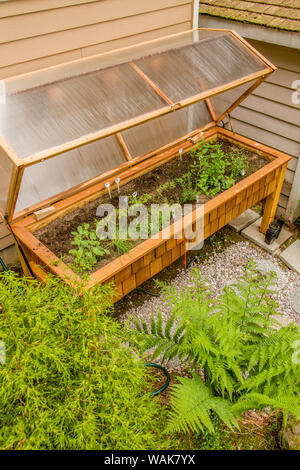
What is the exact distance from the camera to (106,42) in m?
3.15

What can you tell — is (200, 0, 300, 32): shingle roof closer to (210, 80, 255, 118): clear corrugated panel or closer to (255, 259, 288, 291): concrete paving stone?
(210, 80, 255, 118): clear corrugated panel

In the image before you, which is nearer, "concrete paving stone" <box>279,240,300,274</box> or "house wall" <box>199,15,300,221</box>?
"house wall" <box>199,15,300,221</box>

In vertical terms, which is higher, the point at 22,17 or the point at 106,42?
the point at 22,17

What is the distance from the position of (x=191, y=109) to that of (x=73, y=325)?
9.25ft

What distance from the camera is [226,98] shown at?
361cm

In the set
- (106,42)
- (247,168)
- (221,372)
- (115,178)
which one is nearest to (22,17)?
(106,42)

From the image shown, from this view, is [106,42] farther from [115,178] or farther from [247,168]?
[247,168]

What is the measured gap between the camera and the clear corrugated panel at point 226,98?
11.2 ft

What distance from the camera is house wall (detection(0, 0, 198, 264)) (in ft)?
8.63

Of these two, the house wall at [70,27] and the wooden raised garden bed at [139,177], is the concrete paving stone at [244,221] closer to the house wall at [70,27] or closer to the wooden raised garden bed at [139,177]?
the wooden raised garden bed at [139,177]

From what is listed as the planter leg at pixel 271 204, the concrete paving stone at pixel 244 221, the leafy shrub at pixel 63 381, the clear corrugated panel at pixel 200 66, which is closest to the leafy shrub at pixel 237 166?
the planter leg at pixel 271 204

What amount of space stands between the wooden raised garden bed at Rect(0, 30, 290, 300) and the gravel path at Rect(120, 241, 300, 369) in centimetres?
59

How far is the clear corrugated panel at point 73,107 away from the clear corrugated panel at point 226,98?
1237mm

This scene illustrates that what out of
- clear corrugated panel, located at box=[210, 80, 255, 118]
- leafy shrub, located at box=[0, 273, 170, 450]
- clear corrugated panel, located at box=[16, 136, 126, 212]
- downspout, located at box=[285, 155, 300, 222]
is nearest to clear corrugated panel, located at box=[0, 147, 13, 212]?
clear corrugated panel, located at box=[16, 136, 126, 212]
